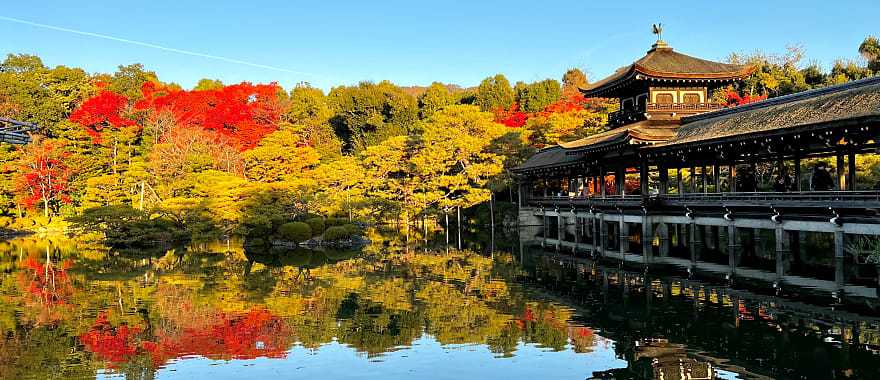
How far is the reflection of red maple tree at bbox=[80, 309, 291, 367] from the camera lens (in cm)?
1238

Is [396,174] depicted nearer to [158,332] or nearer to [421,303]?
[421,303]

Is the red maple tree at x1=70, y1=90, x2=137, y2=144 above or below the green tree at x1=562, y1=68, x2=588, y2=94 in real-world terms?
below

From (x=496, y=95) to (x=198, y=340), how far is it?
178 feet

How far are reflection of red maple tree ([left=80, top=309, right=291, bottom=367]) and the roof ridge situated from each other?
678 inches

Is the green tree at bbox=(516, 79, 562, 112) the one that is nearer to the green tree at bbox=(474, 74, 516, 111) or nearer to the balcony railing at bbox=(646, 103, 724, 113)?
the green tree at bbox=(474, 74, 516, 111)

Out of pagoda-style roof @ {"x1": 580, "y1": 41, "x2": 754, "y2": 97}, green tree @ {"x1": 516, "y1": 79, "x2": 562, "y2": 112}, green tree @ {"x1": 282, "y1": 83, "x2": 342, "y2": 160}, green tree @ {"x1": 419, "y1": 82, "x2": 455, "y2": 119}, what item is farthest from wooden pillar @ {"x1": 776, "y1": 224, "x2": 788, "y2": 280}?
green tree @ {"x1": 419, "y1": 82, "x2": 455, "y2": 119}

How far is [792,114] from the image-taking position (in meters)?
20.3

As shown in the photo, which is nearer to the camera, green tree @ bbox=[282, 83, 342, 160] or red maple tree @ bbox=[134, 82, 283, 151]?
red maple tree @ bbox=[134, 82, 283, 151]

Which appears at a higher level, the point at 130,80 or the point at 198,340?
the point at 130,80

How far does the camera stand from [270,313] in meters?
16.2

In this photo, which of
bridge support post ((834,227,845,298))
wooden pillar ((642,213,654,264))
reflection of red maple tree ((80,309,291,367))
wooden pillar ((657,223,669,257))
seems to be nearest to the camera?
reflection of red maple tree ((80,309,291,367))

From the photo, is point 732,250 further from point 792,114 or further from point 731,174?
point 731,174

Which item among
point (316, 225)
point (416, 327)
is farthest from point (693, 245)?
point (316, 225)

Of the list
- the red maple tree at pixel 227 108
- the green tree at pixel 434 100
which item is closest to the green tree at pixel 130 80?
the red maple tree at pixel 227 108
